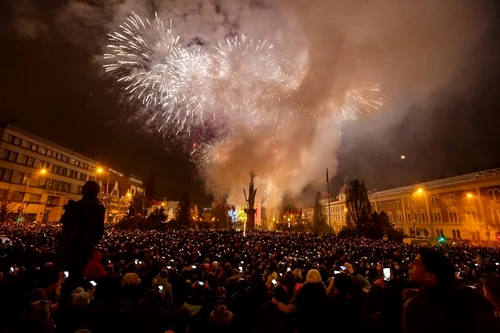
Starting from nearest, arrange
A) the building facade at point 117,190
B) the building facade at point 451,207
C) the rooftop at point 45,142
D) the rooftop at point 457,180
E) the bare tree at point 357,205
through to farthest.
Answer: the rooftop at point 45,142 → the building facade at point 451,207 → the rooftop at point 457,180 → the bare tree at point 357,205 → the building facade at point 117,190

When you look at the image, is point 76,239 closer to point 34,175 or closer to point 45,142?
point 34,175

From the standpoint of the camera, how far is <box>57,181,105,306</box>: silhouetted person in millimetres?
4566

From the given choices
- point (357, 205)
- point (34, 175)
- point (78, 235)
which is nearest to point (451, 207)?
point (357, 205)

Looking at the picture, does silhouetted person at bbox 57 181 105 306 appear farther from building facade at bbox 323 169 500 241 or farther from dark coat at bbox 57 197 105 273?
building facade at bbox 323 169 500 241

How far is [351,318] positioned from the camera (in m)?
3.25

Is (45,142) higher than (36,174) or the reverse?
higher

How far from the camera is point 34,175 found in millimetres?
54156

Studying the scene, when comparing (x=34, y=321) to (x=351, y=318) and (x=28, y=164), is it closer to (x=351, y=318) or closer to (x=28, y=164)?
(x=351, y=318)

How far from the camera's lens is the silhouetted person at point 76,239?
4566 millimetres

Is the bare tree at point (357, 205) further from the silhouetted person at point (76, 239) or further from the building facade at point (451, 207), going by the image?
the silhouetted person at point (76, 239)

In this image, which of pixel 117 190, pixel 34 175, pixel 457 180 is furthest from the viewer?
pixel 117 190

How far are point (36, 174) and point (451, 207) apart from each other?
9174 cm

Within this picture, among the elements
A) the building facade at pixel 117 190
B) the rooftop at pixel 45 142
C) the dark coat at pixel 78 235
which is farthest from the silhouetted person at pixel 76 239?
the building facade at pixel 117 190

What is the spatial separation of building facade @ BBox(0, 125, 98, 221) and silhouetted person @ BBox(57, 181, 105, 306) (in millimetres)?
46557
